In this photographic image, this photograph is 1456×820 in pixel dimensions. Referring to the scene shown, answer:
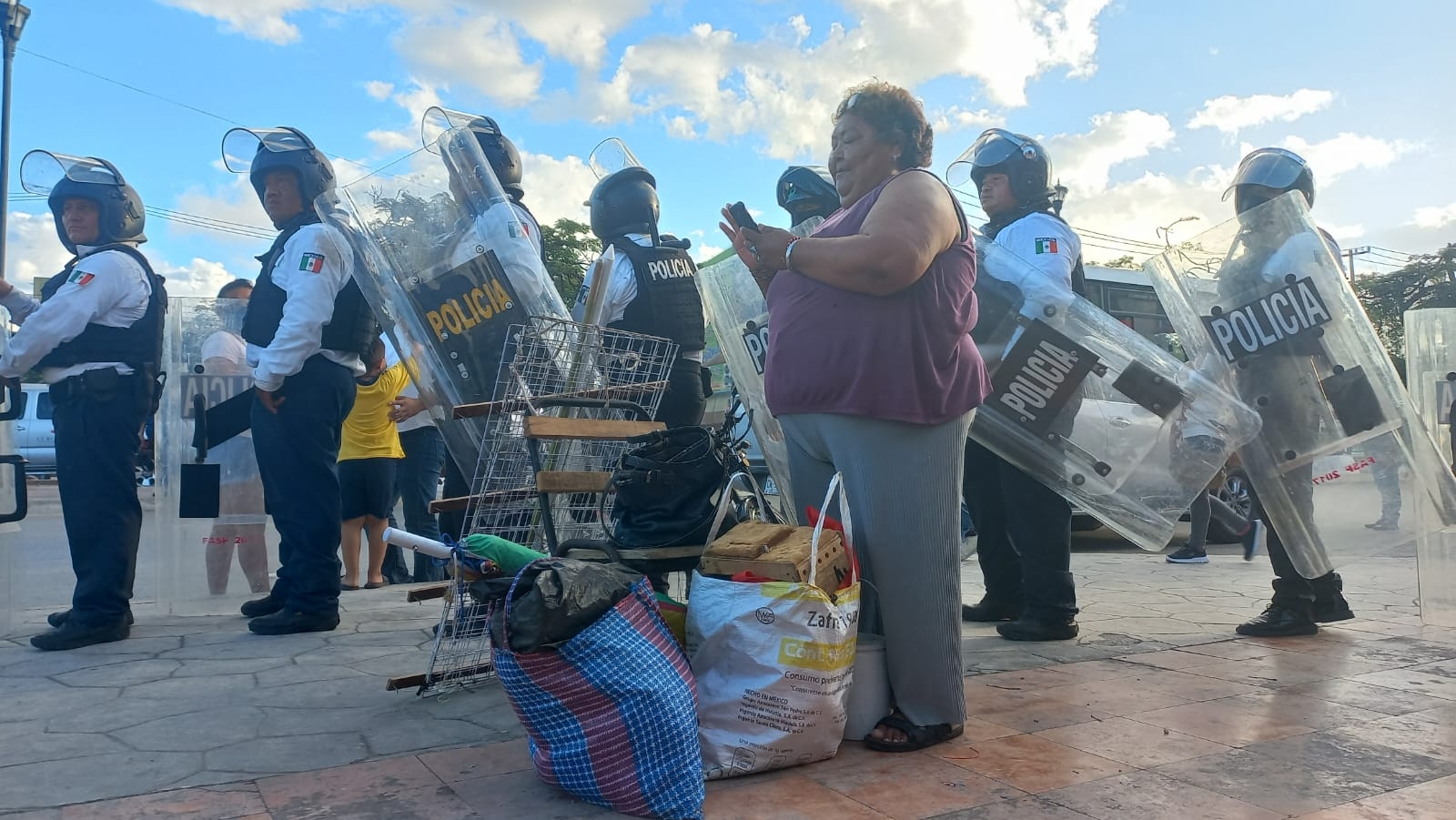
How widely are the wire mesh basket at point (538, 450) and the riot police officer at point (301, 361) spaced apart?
3.60ft

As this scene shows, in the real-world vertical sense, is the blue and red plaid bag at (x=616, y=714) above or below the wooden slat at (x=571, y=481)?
below

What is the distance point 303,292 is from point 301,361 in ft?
0.92

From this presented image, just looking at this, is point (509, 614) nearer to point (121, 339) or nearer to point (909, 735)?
point (909, 735)

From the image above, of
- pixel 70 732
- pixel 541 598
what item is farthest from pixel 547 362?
pixel 70 732

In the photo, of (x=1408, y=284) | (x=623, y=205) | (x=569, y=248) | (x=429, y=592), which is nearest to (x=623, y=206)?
(x=623, y=205)

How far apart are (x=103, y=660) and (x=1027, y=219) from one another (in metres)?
4.07

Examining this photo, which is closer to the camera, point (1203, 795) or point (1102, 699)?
point (1203, 795)

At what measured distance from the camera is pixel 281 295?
431 cm

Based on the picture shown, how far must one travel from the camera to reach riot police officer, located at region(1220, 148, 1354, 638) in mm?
4230

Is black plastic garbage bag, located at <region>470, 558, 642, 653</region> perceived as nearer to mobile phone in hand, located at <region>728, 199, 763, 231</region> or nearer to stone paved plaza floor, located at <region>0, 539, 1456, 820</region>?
stone paved plaza floor, located at <region>0, 539, 1456, 820</region>

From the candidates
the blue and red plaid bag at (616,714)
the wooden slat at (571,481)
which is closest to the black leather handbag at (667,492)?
the wooden slat at (571,481)

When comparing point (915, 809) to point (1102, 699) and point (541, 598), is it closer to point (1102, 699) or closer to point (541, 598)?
point (541, 598)

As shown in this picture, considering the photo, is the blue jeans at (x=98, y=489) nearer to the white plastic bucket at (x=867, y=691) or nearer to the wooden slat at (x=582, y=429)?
the wooden slat at (x=582, y=429)

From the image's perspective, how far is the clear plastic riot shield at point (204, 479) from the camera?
16.8 feet
